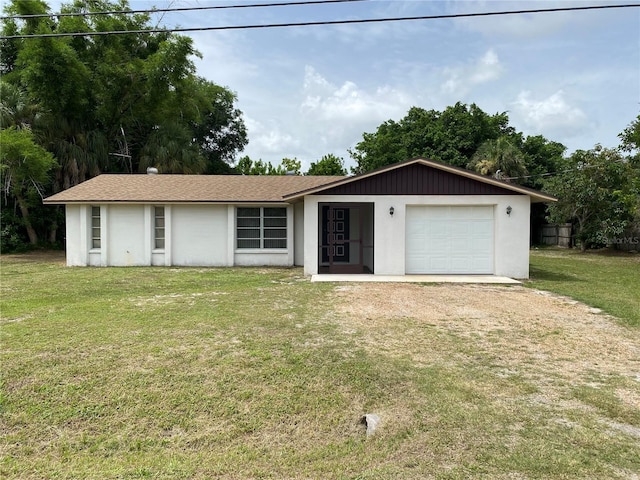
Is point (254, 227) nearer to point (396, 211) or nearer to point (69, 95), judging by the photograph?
point (396, 211)

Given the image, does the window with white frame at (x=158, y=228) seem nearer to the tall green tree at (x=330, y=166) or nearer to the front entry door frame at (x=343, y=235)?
the front entry door frame at (x=343, y=235)

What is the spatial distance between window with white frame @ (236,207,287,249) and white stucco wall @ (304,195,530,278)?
2.96 meters

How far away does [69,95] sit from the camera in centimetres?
2148

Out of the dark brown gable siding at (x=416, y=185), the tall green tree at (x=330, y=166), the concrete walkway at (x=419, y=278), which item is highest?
the tall green tree at (x=330, y=166)

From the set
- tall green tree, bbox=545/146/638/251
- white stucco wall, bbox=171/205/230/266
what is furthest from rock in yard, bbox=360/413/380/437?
tall green tree, bbox=545/146/638/251

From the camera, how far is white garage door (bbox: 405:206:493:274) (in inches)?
490

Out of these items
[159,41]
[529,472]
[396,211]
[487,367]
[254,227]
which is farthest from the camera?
[159,41]

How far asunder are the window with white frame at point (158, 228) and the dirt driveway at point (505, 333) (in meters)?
8.48

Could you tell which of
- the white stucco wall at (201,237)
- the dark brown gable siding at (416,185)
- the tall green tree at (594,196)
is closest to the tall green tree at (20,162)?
the white stucco wall at (201,237)

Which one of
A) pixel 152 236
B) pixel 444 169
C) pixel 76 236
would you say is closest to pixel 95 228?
pixel 76 236

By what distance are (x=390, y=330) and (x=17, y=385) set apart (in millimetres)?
4651

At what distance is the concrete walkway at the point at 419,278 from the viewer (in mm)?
11281

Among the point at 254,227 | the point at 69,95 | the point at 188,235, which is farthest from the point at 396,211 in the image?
the point at 69,95

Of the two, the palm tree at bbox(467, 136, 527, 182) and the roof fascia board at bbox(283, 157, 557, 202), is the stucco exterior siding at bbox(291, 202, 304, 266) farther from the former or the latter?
the palm tree at bbox(467, 136, 527, 182)
